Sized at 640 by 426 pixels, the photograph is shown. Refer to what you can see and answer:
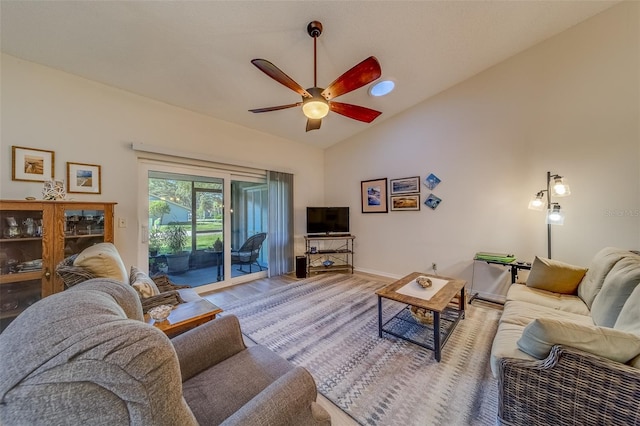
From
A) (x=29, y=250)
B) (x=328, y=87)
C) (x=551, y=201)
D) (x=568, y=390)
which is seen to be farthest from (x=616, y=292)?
(x=29, y=250)

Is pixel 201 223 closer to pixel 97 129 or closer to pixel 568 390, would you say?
pixel 97 129

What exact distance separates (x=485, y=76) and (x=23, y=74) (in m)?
5.41

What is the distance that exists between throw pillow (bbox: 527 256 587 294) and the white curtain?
11.9 feet

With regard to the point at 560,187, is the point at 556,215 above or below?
below

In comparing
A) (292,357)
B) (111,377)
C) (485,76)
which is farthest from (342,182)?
(111,377)

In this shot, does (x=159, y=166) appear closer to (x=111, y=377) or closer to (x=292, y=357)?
(x=292, y=357)

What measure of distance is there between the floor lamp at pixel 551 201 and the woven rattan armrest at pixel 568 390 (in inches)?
82.5

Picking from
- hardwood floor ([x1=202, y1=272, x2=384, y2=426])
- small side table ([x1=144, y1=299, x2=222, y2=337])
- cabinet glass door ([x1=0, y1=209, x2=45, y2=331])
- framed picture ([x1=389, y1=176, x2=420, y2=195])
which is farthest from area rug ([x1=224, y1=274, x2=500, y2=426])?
framed picture ([x1=389, y1=176, x2=420, y2=195])

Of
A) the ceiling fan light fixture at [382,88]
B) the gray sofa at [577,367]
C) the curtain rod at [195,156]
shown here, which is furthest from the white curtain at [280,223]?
the gray sofa at [577,367]

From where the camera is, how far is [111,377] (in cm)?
50

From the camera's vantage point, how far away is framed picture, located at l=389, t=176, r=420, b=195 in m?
3.99

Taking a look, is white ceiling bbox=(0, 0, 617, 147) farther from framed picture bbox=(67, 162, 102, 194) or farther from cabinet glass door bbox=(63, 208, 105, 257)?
cabinet glass door bbox=(63, 208, 105, 257)

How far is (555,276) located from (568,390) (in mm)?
1696

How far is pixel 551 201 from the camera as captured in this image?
9.43 ft
